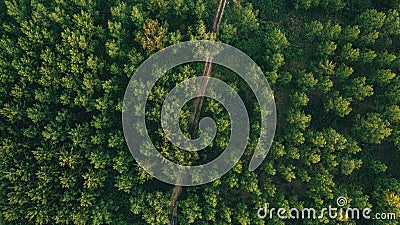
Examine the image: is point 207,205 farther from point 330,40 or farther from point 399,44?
point 399,44

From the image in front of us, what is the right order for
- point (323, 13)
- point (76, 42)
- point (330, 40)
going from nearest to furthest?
point (76, 42) → point (330, 40) → point (323, 13)

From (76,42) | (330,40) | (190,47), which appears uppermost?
Result: (330,40)

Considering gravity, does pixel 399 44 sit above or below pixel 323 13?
below

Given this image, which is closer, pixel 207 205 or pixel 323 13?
pixel 207 205

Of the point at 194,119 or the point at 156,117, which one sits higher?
the point at 194,119

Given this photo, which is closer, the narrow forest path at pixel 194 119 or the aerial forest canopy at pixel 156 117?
the aerial forest canopy at pixel 156 117

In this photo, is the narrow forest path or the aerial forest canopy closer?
the aerial forest canopy

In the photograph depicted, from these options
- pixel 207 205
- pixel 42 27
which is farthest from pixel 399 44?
pixel 42 27

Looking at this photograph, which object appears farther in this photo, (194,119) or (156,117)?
(194,119)
